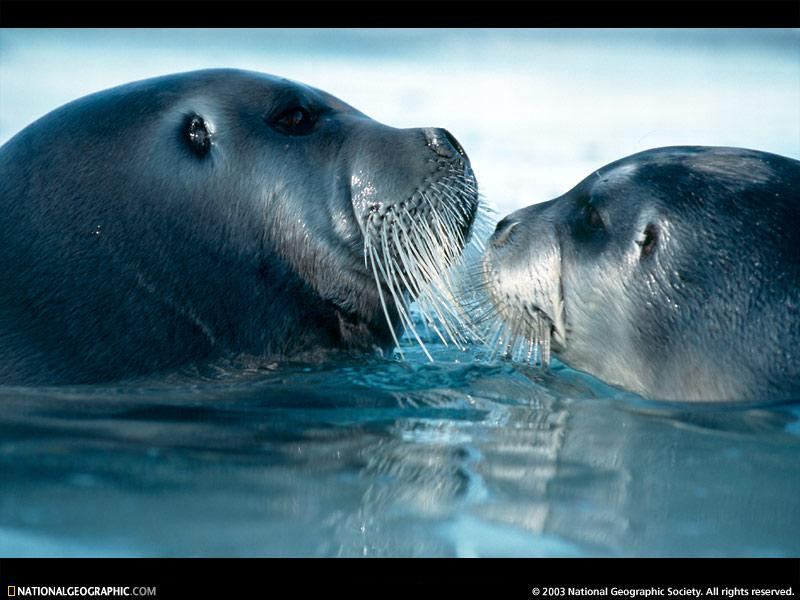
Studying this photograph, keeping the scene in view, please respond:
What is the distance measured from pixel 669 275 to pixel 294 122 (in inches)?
62.1

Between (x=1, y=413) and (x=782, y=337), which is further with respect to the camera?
(x=782, y=337)

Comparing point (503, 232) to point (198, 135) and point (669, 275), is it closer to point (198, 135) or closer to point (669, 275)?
point (669, 275)

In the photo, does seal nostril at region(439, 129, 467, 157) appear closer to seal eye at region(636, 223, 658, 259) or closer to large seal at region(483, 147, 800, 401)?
large seal at region(483, 147, 800, 401)

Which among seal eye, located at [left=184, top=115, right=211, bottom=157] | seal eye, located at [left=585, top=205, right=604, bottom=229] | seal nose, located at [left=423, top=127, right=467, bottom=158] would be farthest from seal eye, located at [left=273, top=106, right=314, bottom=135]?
seal eye, located at [left=585, top=205, right=604, bottom=229]

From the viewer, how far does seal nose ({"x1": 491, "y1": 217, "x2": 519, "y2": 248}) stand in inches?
190

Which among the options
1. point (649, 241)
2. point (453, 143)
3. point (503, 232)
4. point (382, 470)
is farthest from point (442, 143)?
point (382, 470)

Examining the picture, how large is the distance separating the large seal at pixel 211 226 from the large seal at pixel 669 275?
0.41 metres

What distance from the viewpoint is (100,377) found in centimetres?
397

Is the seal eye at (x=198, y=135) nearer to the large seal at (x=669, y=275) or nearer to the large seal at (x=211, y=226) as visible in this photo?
the large seal at (x=211, y=226)

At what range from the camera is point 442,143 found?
14.7 ft
